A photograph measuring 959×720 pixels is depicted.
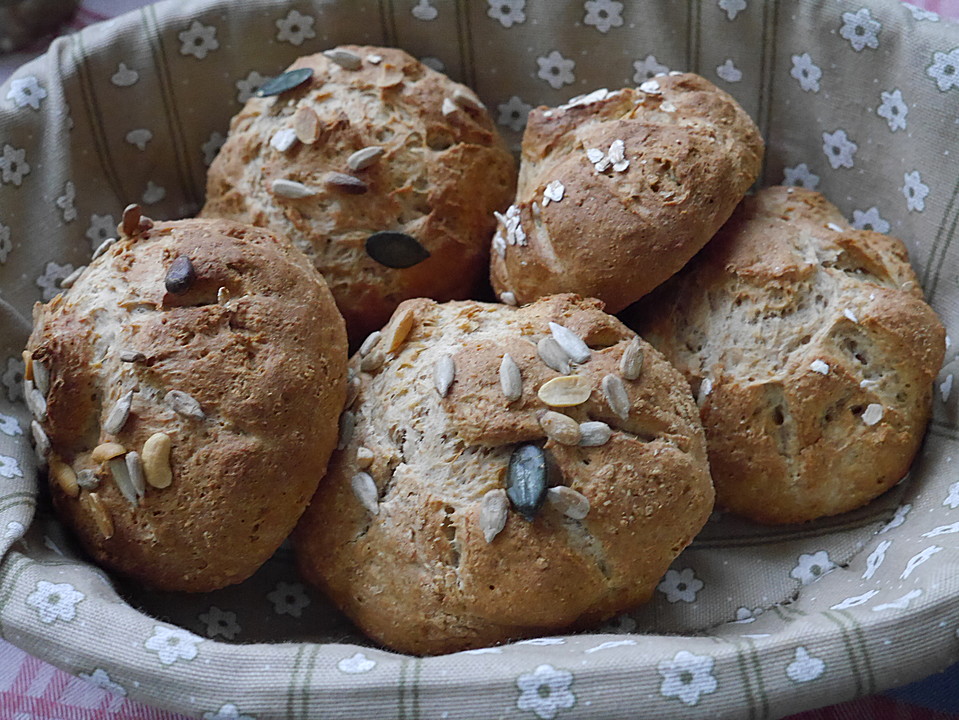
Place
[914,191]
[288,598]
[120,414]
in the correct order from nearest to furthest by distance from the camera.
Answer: [120,414] < [288,598] < [914,191]

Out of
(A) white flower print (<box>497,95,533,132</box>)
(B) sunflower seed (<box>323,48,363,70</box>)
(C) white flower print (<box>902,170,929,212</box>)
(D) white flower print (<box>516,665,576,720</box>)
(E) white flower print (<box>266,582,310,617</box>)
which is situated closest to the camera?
(D) white flower print (<box>516,665,576,720</box>)

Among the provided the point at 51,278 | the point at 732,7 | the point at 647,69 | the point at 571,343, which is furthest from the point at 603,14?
the point at 51,278

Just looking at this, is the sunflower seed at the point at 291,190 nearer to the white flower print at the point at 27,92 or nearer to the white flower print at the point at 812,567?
the white flower print at the point at 27,92

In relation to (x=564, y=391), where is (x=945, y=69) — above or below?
above

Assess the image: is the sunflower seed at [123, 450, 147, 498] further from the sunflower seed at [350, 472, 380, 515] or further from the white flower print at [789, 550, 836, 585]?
the white flower print at [789, 550, 836, 585]

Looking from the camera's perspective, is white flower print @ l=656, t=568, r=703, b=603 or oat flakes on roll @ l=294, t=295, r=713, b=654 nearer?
oat flakes on roll @ l=294, t=295, r=713, b=654

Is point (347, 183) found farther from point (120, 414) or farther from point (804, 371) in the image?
point (804, 371)

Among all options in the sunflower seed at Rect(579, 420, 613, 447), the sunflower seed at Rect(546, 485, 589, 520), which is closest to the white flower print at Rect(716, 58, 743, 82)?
the sunflower seed at Rect(579, 420, 613, 447)
